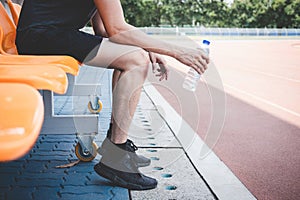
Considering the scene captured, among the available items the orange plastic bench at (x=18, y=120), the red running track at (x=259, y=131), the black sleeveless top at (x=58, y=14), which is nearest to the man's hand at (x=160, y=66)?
the black sleeveless top at (x=58, y=14)

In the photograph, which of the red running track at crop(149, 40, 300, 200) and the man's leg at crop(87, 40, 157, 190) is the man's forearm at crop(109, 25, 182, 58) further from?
the red running track at crop(149, 40, 300, 200)

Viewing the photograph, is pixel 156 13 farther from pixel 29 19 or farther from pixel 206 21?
pixel 29 19

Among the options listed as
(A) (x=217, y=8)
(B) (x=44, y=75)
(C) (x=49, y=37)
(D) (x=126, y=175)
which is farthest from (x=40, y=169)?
(A) (x=217, y=8)

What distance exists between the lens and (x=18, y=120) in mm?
834

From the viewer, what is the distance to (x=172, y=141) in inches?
141

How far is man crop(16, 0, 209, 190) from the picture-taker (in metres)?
2.33

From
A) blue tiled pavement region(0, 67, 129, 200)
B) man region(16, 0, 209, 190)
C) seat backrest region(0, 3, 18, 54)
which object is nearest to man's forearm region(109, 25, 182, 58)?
man region(16, 0, 209, 190)

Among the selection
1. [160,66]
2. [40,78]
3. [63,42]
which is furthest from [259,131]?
[40,78]

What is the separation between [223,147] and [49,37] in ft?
6.70

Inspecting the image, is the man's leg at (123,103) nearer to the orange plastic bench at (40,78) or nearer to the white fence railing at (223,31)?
the orange plastic bench at (40,78)

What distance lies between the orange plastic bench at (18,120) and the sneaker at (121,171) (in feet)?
5.03

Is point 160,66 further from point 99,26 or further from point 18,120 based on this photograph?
point 18,120

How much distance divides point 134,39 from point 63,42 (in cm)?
46

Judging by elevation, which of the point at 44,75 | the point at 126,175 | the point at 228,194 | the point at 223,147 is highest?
the point at 44,75
